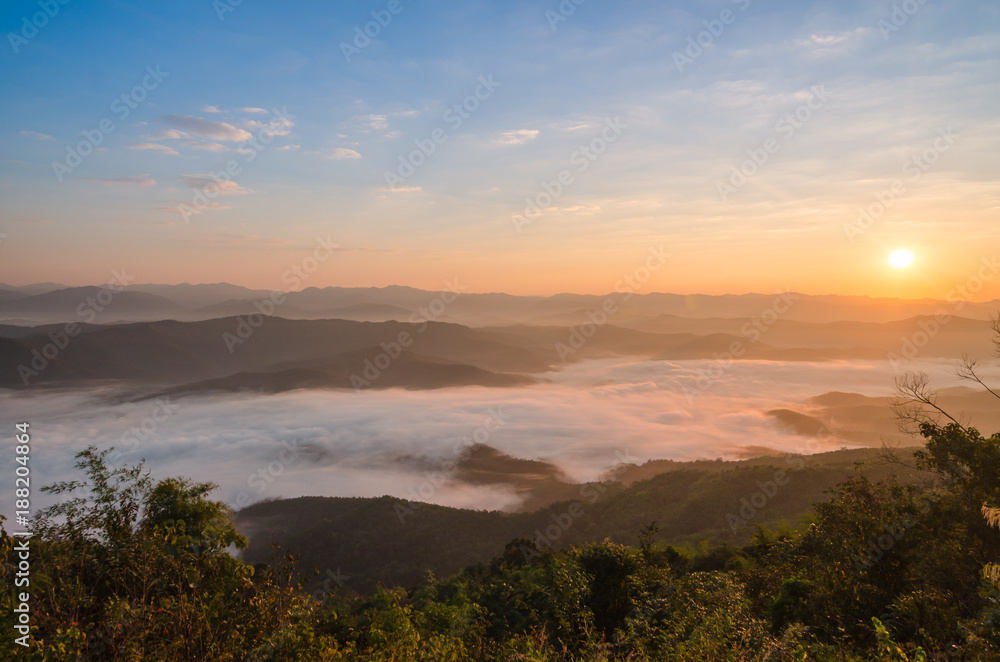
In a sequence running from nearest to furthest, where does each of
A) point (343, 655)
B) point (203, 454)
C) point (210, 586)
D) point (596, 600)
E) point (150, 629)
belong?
point (150, 629), point (343, 655), point (210, 586), point (596, 600), point (203, 454)

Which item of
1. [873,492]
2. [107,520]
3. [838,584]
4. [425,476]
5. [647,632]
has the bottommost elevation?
[425,476]

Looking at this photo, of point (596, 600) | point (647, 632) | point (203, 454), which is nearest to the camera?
point (647, 632)

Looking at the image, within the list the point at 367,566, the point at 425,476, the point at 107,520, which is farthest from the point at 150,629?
the point at 425,476

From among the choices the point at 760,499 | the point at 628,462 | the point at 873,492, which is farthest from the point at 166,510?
the point at 628,462

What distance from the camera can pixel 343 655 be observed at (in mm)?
9727

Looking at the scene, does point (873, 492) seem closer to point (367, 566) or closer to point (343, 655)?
point (343, 655)

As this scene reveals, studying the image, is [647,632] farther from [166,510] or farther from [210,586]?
[166,510]

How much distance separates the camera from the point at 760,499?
213ft

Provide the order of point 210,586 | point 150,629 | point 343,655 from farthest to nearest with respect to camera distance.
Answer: point 210,586, point 343,655, point 150,629

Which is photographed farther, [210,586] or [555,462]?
[555,462]

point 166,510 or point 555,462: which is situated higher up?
point 166,510

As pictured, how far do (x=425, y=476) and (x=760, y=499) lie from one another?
109 meters

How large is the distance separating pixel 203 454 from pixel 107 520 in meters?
192

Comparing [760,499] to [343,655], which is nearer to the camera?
[343,655]
